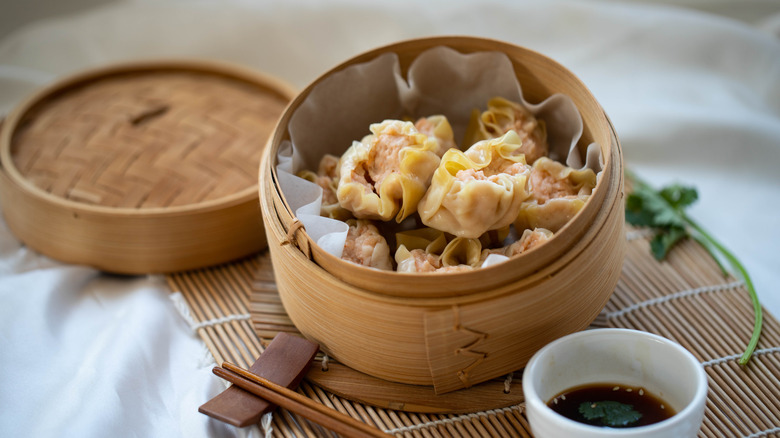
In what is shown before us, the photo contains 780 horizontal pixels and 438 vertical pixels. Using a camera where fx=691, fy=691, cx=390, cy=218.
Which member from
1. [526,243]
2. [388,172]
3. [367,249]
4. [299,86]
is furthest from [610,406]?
[299,86]

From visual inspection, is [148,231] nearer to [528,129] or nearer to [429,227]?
[429,227]

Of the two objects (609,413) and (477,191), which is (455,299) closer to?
(477,191)

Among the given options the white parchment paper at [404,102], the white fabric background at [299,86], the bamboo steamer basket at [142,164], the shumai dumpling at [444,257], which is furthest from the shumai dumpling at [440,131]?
the white fabric background at [299,86]

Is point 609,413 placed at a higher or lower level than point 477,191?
lower

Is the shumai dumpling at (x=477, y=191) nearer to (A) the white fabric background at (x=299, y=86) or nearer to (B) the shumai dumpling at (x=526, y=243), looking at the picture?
(B) the shumai dumpling at (x=526, y=243)

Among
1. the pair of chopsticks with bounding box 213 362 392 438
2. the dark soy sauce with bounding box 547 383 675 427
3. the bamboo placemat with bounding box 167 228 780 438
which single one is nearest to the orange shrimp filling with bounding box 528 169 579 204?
the bamboo placemat with bounding box 167 228 780 438

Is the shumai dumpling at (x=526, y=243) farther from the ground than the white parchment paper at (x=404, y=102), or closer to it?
closer to it

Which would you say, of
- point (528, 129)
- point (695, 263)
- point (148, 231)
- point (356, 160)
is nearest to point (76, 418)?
point (148, 231)
